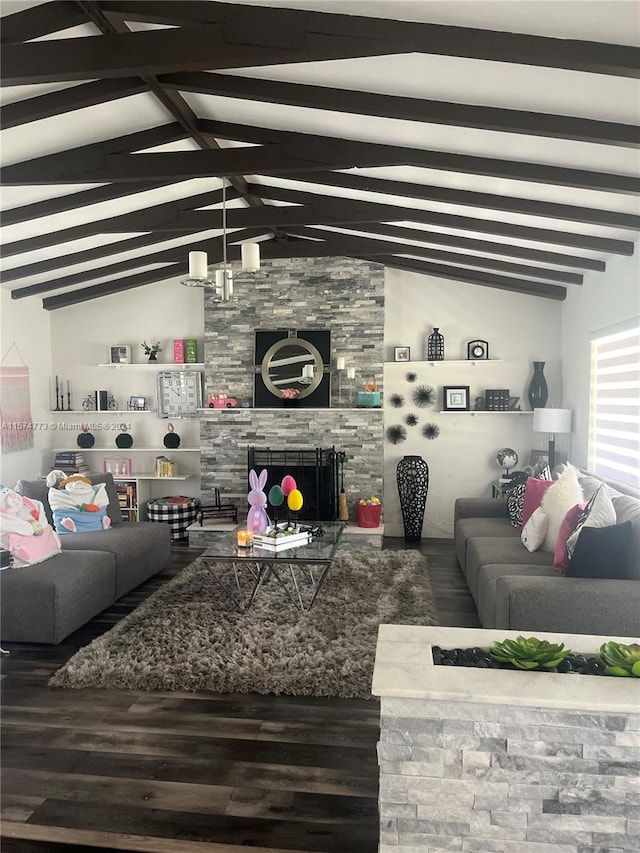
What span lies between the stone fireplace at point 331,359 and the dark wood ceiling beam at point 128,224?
151 cm

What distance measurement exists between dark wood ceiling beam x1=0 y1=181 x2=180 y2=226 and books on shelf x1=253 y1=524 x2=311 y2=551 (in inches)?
105

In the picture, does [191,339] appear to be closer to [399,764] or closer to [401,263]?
[401,263]

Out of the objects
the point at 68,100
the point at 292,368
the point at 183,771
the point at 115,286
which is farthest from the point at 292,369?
the point at 183,771

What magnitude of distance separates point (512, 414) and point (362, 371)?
170 centimetres

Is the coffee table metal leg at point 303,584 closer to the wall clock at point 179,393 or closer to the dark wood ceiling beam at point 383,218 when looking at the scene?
the wall clock at point 179,393

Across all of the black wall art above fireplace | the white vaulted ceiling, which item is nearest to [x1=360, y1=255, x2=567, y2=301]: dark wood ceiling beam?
the white vaulted ceiling

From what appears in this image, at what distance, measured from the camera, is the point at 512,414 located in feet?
22.8

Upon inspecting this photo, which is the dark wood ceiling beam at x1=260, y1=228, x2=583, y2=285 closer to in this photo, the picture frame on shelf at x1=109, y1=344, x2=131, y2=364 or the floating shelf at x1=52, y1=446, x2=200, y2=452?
the picture frame on shelf at x1=109, y1=344, x2=131, y2=364

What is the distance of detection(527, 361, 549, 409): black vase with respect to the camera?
668 centimetres

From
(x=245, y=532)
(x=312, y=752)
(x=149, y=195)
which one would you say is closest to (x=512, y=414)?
(x=245, y=532)

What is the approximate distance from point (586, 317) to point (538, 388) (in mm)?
1147

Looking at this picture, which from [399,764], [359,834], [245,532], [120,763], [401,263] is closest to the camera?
[399,764]

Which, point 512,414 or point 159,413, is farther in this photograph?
point 159,413

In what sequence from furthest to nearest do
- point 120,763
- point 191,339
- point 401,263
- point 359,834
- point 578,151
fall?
point 191,339, point 401,263, point 578,151, point 120,763, point 359,834
